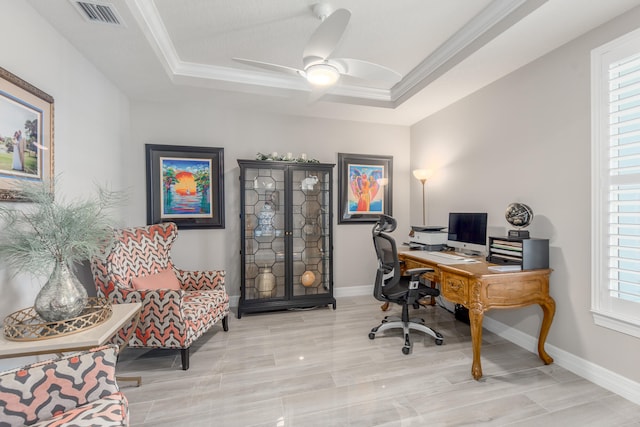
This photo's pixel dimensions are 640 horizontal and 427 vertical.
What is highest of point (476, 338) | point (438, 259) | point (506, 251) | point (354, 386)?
point (506, 251)

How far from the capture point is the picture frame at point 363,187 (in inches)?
159

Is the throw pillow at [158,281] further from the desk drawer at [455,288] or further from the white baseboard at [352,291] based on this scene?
the desk drawer at [455,288]

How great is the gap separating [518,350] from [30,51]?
4246 mm

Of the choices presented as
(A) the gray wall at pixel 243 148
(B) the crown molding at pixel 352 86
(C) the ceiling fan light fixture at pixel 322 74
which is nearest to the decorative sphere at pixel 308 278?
(A) the gray wall at pixel 243 148

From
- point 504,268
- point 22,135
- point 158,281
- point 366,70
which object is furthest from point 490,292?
point 22,135

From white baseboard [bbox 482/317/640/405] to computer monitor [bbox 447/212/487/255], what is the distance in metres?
0.78

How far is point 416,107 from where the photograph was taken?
3.55 metres

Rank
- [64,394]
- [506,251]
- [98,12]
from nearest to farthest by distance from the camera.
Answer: [64,394]
[98,12]
[506,251]

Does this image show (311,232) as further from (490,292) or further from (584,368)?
(584,368)

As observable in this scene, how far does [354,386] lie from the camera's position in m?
2.04

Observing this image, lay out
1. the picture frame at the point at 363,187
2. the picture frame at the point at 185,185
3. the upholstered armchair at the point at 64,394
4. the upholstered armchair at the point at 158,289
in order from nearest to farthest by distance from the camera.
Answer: the upholstered armchair at the point at 64,394, the upholstered armchair at the point at 158,289, the picture frame at the point at 185,185, the picture frame at the point at 363,187

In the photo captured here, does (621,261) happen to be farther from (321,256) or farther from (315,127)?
(315,127)

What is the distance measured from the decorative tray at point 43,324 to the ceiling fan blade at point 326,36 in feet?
6.63

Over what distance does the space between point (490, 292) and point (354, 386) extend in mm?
1206
